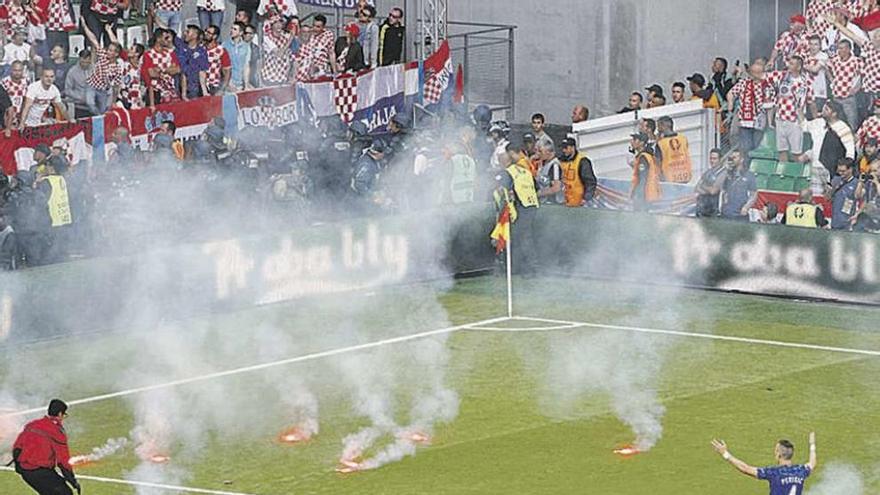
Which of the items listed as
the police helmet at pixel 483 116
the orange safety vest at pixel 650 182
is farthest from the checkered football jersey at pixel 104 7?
the orange safety vest at pixel 650 182

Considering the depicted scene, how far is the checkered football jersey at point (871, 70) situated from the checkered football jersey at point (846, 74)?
8cm

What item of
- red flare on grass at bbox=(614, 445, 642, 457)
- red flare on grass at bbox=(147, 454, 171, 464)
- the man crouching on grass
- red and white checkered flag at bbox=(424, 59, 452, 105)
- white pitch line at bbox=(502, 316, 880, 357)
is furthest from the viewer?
red and white checkered flag at bbox=(424, 59, 452, 105)

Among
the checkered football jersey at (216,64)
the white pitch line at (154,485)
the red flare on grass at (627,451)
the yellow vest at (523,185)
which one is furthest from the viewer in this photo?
the checkered football jersey at (216,64)

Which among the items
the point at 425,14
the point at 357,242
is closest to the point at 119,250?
the point at 357,242

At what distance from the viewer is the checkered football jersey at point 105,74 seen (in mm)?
28734

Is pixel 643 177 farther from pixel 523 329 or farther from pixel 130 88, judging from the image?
pixel 130 88

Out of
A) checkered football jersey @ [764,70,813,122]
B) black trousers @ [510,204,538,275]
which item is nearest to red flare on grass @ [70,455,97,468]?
black trousers @ [510,204,538,275]

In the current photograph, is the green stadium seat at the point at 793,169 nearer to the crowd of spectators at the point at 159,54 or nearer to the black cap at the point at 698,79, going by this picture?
the black cap at the point at 698,79

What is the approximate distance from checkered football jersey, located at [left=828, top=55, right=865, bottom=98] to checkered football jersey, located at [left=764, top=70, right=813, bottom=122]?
383 mm

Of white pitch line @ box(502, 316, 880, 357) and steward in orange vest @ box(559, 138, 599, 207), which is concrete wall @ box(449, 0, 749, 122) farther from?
white pitch line @ box(502, 316, 880, 357)

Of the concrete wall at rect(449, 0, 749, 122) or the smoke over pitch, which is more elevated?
the concrete wall at rect(449, 0, 749, 122)

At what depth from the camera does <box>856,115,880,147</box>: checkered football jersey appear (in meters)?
28.1

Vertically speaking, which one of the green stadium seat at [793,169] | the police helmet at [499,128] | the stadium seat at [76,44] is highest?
the stadium seat at [76,44]

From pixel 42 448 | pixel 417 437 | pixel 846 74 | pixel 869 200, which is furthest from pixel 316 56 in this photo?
pixel 42 448
